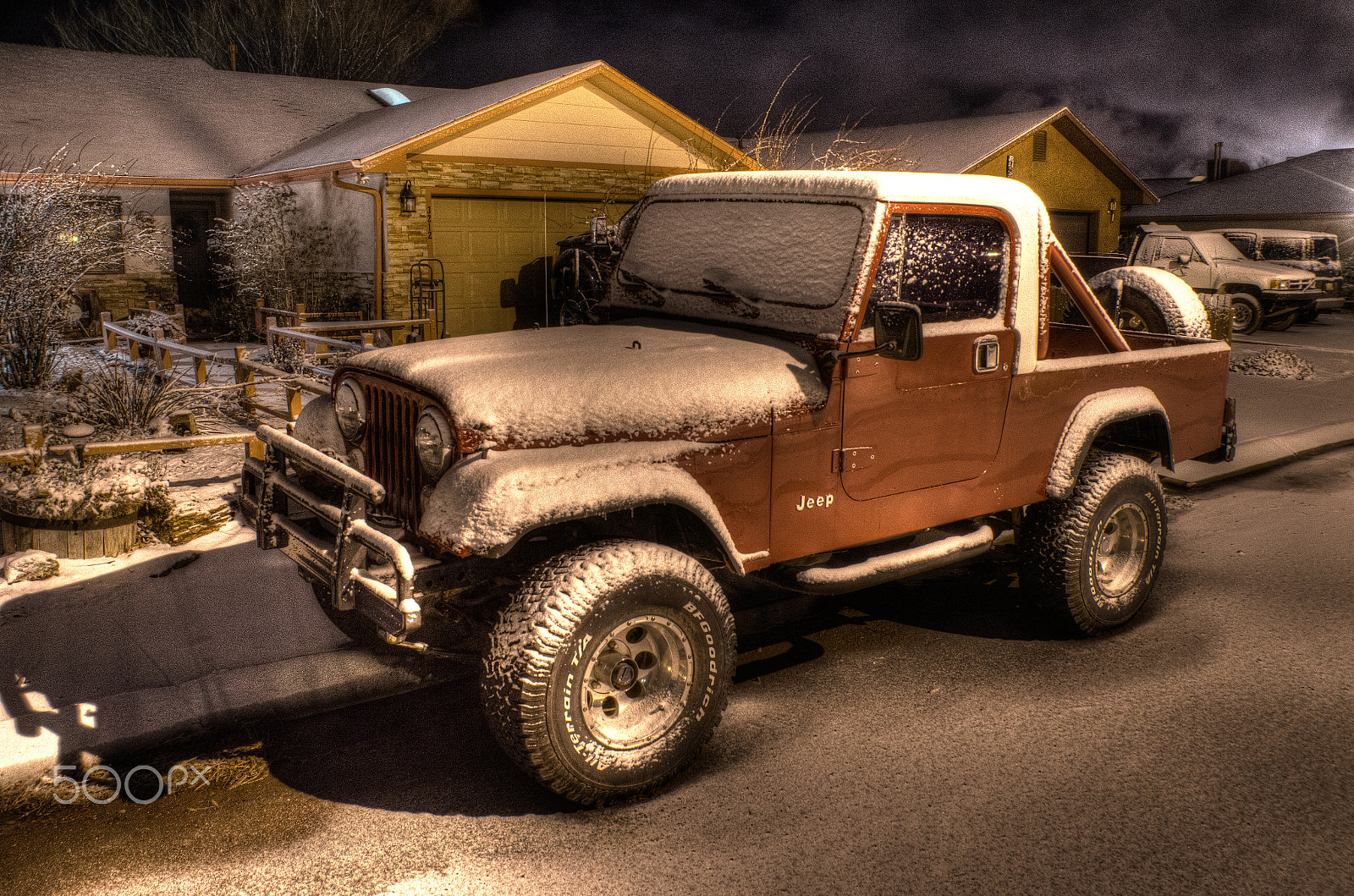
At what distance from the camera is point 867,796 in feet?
12.3

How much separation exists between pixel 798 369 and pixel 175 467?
575 cm

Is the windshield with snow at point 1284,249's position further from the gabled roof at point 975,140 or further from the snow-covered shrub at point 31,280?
the snow-covered shrub at point 31,280

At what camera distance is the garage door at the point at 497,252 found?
16.2 m

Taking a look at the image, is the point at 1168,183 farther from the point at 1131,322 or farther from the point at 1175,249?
the point at 1131,322

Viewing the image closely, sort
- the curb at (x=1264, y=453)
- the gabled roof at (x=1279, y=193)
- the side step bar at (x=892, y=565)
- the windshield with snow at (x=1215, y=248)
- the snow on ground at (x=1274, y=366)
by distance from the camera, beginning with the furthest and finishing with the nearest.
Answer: the gabled roof at (x=1279, y=193) → the windshield with snow at (x=1215, y=248) → the snow on ground at (x=1274, y=366) → the curb at (x=1264, y=453) → the side step bar at (x=892, y=565)

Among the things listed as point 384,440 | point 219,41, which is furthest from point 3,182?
point 219,41

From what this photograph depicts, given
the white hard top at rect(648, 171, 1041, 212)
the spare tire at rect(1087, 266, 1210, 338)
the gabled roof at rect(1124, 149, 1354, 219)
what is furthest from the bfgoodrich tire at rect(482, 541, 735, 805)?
the gabled roof at rect(1124, 149, 1354, 219)

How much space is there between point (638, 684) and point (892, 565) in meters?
1.24

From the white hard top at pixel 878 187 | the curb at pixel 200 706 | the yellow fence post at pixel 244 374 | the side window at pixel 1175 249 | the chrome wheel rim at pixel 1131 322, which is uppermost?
the side window at pixel 1175 249

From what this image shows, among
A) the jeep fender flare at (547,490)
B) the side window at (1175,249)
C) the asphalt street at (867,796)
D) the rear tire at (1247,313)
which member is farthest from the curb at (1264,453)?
the side window at (1175,249)

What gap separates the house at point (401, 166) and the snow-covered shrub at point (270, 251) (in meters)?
0.33

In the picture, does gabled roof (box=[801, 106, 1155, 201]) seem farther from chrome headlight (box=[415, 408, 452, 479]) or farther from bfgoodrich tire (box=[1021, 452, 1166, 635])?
chrome headlight (box=[415, 408, 452, 479])

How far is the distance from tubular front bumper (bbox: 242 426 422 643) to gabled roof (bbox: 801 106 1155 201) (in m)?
20.0

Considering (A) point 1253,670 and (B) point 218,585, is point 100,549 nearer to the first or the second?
(B) point 218,585
